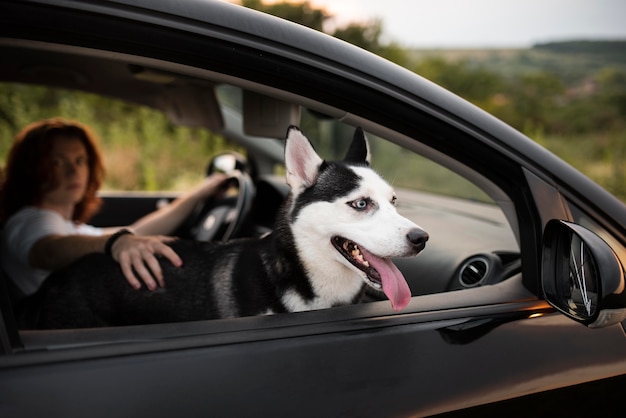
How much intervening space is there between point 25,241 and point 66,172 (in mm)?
454

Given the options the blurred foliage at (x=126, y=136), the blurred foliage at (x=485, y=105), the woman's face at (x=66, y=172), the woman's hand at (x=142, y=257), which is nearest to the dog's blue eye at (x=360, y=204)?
the woman's hand at (x=142, y=257)

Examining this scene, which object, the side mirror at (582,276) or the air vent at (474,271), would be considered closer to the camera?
the side mirror at (582,276)

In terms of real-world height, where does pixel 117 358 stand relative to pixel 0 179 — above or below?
below

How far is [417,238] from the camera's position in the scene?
1459 millimetres

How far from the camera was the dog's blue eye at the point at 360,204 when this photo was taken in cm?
159

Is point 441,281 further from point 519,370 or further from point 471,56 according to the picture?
point 471,56

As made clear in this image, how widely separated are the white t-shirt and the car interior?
0.69 meters

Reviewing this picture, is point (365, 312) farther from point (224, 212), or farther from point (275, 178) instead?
point (275, 178)

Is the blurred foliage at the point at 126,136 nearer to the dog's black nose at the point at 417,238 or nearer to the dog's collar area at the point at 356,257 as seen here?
the dog's collar area at the point at 356,257

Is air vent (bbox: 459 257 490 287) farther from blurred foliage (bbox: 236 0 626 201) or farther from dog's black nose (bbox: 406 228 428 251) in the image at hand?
blurred foliage (bbox: 236 0 626 201)

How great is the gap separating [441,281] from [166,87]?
1.72 metres

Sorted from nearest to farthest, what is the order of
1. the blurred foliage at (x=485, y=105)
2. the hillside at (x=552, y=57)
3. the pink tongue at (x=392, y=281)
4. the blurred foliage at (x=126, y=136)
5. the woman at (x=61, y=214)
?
the pink tongue at (x=392, y=281) < the woman at (x=61, y=214) < the blurred foliage at (x=126, y=136) < the blurred foliage at (x=485, y=105) < the hillside at (x=552, y=57)

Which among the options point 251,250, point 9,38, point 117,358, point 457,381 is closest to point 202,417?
point 117,358

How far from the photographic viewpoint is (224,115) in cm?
294
